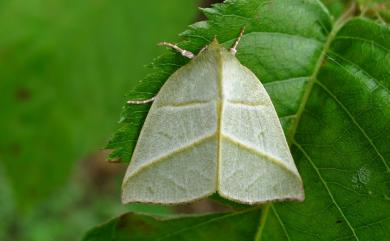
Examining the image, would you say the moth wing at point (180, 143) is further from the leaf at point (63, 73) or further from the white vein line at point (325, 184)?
the leaf at point (63, 73)

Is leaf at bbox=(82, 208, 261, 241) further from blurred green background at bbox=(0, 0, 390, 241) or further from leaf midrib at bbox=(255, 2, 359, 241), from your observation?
blurred green background at bbox=(0, 0, 390, 241)

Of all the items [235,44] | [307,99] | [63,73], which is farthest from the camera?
[63,73]

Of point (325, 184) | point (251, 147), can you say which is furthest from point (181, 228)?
point (325, 184)

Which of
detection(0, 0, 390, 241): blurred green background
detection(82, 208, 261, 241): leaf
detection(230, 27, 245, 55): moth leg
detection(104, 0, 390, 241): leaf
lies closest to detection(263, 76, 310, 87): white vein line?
detection(104, 0, 390, 241): leaf

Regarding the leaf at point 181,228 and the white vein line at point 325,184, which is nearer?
the white vein line at point 325,184

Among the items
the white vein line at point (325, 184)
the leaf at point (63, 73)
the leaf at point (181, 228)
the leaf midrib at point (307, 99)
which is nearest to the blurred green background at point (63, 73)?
the leaf at point (63, 73)

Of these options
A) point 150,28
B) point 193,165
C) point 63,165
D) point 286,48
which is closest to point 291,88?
point 286,48

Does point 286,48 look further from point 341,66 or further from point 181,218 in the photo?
point 181,218

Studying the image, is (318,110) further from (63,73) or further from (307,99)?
(63,73)
